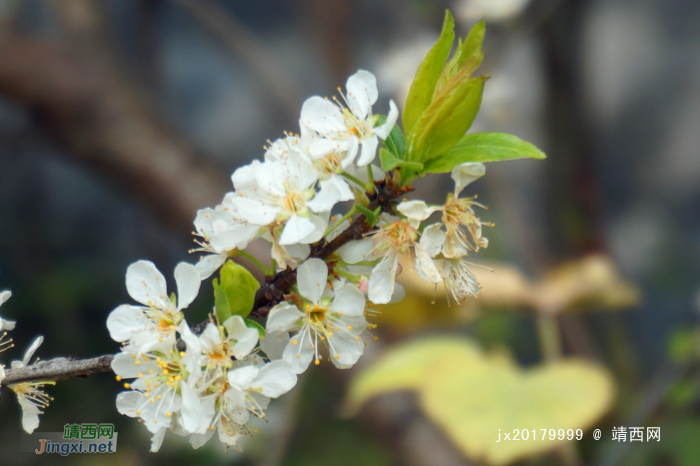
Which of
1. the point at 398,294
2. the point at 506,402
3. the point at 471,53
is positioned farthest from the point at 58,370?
the point at 506,402

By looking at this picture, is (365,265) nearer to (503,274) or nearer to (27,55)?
(503,274)

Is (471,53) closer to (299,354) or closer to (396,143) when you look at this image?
(396,143)

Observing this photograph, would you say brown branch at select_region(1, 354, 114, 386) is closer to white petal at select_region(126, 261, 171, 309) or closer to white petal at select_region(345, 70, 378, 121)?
white petal at select_region(126, 261, 171, 309)

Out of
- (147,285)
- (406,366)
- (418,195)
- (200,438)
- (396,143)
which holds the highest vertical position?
(418,195)

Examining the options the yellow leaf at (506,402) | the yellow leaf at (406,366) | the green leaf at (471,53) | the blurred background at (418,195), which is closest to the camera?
the green leaf at (471,53)

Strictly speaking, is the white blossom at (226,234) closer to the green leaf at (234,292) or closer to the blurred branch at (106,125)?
the green leaf at (234,292)

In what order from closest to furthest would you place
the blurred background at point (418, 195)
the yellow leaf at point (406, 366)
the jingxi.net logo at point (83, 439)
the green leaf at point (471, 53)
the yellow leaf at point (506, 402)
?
the green leaf at point (471, 53) < the jingxi.net logo at point (83, 439) < the yellow leaf at point (506, 402) < the yellow leaf at point (406, 366) < the blurred background at point (418, 195)

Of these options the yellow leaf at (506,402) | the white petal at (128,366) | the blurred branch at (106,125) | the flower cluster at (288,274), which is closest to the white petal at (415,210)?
the flower cluster at (288,274)
